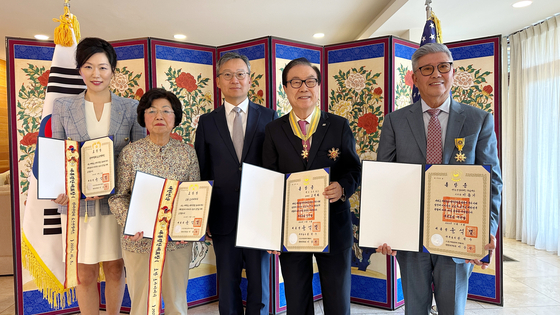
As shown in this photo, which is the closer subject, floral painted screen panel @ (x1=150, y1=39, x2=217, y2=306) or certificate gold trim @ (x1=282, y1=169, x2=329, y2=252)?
certificate gold trim @ (x1=282, y1=169, x2=329, y2=252)

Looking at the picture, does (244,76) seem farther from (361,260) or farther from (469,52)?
(469,52)

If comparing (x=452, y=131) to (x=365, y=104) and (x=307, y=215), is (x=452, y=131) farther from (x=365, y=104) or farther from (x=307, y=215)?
(x=365, y=104)

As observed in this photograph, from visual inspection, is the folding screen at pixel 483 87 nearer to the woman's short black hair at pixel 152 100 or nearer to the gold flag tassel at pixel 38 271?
the woman's short black hair at pixel 152 100

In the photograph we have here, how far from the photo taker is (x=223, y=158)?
2.14m

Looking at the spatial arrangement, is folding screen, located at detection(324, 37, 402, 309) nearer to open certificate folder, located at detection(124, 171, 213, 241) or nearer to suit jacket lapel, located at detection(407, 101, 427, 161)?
suit jacket lapel, located at detection(407, 101, 427, 161)

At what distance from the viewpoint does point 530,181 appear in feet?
17.6

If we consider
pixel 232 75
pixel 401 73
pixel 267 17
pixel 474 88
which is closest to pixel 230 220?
pixel 232 75

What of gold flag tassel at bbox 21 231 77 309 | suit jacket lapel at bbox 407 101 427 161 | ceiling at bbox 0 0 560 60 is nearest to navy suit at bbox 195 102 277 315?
suit jacket lapel at bbox 407 101 427 161

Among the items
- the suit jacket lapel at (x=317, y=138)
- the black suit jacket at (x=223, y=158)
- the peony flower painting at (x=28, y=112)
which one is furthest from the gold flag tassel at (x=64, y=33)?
the suit jacket lapel at (x=317, y=138)

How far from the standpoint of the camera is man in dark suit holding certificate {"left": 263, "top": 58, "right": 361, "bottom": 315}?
1.91 meters

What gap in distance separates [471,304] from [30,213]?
149 inches

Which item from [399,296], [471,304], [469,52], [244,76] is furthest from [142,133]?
[471,304]

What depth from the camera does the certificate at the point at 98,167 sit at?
6.49ft

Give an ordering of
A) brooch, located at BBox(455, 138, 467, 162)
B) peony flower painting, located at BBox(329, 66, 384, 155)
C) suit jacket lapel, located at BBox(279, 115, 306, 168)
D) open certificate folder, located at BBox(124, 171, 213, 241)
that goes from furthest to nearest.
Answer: peony flower painting, located at BBox(329, 66, 384, 155) → suit jacket lapel, located at BBox(279, 115, 306, 168) → open certificate folder, located at BBox(124, 171, 213, 241) → brooch, located at BBox(455, 138, 467, 162)
